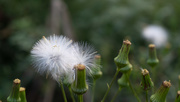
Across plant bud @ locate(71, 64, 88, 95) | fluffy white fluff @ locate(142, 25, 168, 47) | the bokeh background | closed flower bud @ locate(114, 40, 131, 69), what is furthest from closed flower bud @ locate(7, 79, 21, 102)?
fluffy white fluff @ locate(142, 25, 168, 47)

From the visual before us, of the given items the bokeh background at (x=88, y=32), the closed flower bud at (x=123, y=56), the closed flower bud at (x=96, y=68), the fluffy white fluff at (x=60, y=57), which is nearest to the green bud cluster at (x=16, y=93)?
the fluffy white fluff at (x=60, y=57)

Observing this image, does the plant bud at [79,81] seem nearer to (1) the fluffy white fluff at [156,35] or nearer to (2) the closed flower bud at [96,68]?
(2) the closed flower bud at [96,68]

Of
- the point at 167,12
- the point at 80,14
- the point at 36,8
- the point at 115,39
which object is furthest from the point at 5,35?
the point at 167,12

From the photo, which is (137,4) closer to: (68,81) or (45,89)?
(45,89)

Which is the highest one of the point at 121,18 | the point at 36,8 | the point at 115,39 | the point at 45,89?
the point at 36,8

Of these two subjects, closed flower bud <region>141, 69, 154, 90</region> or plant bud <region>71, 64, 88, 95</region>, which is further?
closed flower bud <region>141, 69, 154, 90</region>

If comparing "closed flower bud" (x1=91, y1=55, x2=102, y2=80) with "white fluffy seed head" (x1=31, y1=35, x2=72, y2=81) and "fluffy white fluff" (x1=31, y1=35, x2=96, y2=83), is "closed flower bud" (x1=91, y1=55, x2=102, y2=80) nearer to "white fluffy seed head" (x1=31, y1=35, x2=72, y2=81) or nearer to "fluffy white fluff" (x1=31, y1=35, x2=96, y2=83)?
"fluffy white fluff" (x1=31, y1=35, x2=96, y2=83)
